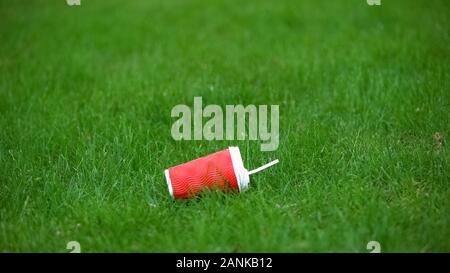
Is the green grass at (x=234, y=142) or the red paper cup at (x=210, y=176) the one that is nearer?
the green grass at (x=234, y=142)

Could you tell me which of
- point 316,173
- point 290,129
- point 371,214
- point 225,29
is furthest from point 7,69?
point 371,214

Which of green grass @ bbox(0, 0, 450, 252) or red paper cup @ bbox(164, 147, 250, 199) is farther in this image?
red paper cup @ bbox(164, 147, 250, 199)

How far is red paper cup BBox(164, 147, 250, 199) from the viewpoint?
2.94m

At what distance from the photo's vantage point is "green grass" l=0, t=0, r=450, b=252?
2.74 m

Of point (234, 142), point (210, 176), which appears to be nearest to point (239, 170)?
point (210, 176)

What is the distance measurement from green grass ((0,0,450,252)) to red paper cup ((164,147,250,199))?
72 millimetres

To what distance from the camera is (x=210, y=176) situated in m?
2.95

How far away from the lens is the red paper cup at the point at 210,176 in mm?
2941

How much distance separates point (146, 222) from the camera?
2828 millimetres

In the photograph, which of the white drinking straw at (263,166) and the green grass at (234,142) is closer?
the green grass at (234,142)

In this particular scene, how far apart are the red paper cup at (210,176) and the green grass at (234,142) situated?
72 millimetres

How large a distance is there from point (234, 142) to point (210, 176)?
0.65 metres
